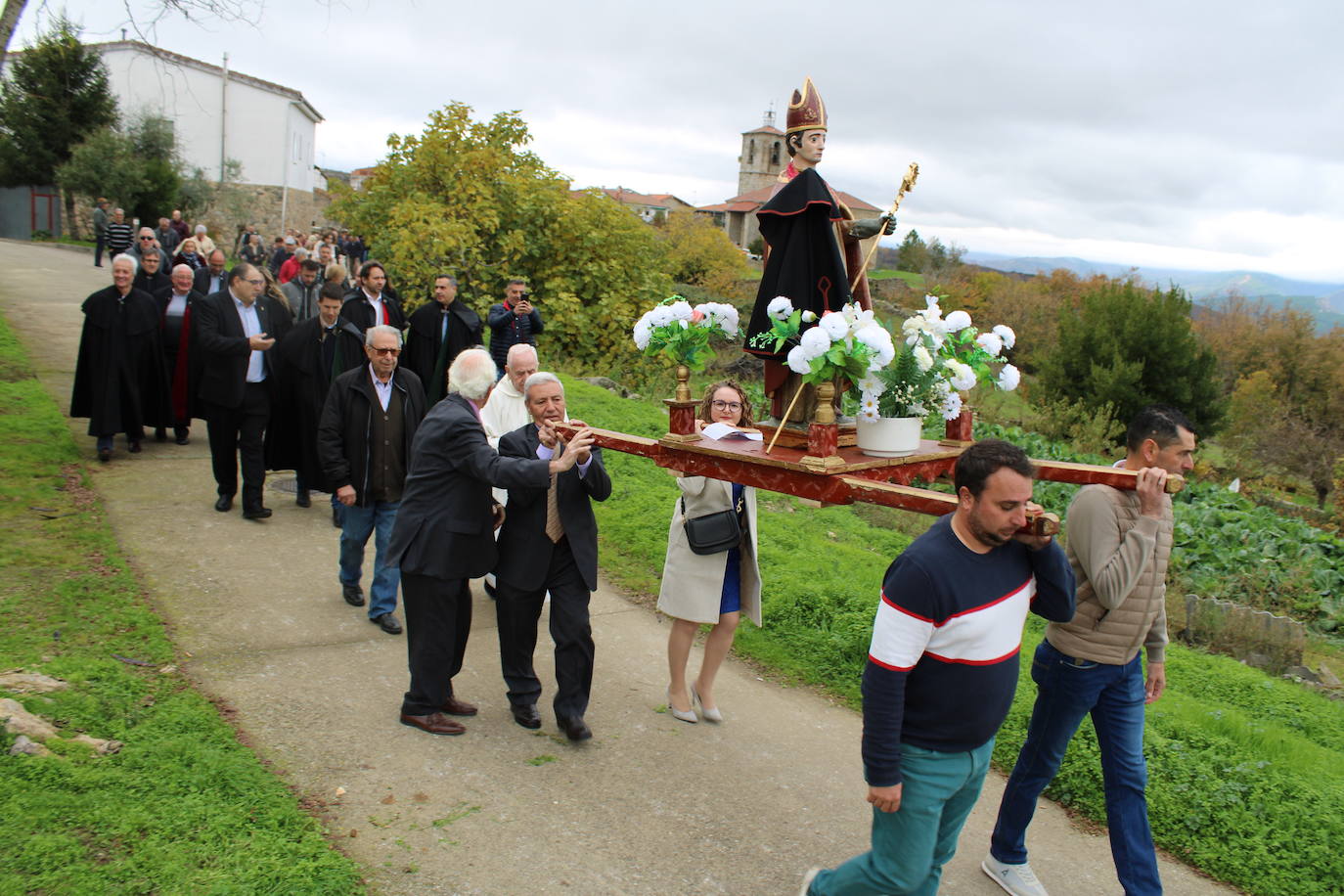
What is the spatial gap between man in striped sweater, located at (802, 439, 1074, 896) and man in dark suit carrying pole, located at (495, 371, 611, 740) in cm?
214

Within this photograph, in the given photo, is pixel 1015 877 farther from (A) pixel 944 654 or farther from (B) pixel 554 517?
(B) pixel 554 517

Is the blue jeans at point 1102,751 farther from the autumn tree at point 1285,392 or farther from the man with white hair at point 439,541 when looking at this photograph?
the autumn tree at point 1285,392

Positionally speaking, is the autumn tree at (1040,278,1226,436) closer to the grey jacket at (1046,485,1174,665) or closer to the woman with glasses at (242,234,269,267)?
the woman with glasses at (242,234,269,267)

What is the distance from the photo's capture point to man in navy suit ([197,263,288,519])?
27.0ft

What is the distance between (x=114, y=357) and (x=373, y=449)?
14.6 ft

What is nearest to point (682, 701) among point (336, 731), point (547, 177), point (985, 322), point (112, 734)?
point (336, 731)

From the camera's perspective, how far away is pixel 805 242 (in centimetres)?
433

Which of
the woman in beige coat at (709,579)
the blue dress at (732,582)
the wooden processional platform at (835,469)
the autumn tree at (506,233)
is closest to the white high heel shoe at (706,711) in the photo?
the woman in beige coat at (709,579)

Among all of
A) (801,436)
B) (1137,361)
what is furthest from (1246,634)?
(1137,361)

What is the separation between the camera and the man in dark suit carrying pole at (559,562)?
202 inches

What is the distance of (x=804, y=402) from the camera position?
14.6 ft

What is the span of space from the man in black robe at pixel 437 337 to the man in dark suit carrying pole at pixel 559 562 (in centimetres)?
541

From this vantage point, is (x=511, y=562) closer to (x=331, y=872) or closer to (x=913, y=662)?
(x=331, y=872)

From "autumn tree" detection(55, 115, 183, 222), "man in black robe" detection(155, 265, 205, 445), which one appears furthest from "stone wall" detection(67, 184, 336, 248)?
"man in black robe" detection(155, 265, 205, 445)
